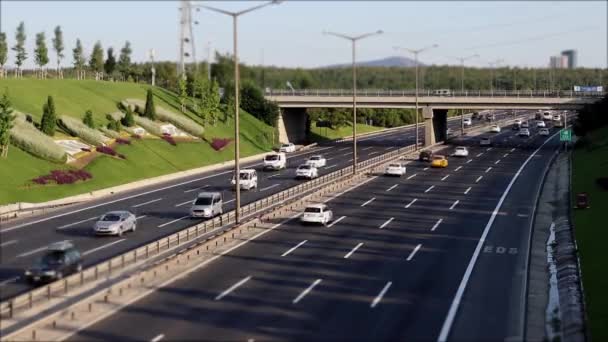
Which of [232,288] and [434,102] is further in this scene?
[434,102]

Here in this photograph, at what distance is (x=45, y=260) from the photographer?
3609cm

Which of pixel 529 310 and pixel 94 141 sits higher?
pixel 94 141

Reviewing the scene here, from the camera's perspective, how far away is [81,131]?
274 ft

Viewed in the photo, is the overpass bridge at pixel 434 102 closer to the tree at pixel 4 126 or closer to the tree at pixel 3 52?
the tree at pixel 3 52

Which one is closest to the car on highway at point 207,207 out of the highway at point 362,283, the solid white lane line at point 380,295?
the highway at point 362,283

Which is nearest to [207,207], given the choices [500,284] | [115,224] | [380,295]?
[115,224]

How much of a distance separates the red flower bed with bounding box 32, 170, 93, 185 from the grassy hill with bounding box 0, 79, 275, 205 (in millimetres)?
559

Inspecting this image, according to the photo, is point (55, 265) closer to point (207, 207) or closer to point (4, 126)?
point (207, 207)

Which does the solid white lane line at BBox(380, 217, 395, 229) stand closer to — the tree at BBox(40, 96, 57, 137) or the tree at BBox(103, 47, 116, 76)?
the tree at BBox(40, 96, 57, 137)

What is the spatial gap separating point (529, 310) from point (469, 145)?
9355cm

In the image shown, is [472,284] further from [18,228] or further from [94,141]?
[94,141]

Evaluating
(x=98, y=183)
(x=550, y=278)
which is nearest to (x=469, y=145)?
(x=98, y=183)

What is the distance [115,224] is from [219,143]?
187 ft

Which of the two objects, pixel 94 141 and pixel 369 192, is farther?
pixel 94 141
